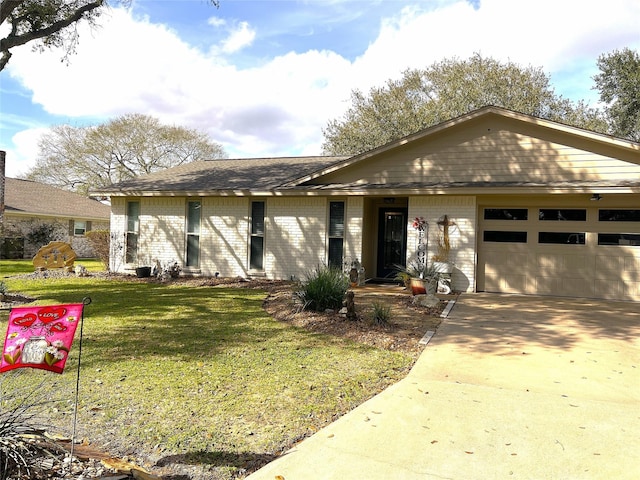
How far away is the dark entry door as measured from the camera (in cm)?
1367

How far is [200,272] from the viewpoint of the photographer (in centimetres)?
1450

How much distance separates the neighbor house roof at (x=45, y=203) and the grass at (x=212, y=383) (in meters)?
18.1

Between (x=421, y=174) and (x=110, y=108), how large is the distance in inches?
1314


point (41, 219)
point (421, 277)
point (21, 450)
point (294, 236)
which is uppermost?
point (41, 219)

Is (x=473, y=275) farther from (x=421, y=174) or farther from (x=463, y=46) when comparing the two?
(x=463, y=46)

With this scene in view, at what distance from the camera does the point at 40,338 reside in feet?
9.44

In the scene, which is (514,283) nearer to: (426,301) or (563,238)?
(563,238)

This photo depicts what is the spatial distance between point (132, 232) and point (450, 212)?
1099 cm

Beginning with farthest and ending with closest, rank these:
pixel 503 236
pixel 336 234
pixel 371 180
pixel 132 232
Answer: pixel 132 232, pixel 336 234, pixel 371 180, pixel 503 236

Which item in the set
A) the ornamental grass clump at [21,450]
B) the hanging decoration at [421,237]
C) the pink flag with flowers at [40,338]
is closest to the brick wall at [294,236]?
the hanging decoration at [421,237]

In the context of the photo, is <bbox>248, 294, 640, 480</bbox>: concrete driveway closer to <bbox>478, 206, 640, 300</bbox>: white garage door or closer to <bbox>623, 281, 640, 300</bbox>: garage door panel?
<bbox>478, 206, 640, 300</bbox>: white garage door

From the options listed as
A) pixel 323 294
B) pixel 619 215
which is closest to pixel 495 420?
pixel 323 294

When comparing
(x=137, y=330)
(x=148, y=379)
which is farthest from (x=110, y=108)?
(x=148, y=379)

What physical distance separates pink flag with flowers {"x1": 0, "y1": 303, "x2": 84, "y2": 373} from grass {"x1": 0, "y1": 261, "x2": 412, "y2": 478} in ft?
3.15
